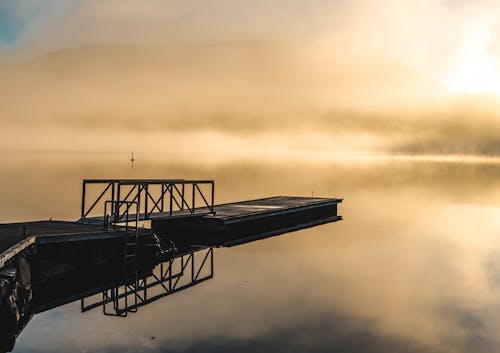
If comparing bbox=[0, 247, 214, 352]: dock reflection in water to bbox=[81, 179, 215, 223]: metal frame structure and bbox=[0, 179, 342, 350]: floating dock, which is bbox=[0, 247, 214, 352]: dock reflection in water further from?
bbox=[81, 179, 215, 223]: metal frame structure

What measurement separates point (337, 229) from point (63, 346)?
29.0 m

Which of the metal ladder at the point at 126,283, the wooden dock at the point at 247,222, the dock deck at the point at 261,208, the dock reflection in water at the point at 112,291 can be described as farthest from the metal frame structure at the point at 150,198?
the dock reflection in water at the point at 112,291

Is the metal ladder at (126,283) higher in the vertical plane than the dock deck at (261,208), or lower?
lower

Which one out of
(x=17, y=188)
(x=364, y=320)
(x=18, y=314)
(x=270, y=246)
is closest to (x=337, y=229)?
(x=270, y=246)

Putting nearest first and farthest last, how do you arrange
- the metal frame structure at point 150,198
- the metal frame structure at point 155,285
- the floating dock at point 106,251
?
the floating dock at point 106,251 < the metal frame structure at point 155,285 < the metal frame structure at point 150,198

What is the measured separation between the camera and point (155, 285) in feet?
77.6

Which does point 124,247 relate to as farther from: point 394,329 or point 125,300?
point 394,329

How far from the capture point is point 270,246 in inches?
1341

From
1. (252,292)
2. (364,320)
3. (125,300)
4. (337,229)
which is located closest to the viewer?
(364,320)

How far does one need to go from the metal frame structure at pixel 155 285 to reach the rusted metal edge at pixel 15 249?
2763mm

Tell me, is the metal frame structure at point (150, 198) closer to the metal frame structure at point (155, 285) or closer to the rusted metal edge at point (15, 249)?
the metal frame structure at point (155, 285)

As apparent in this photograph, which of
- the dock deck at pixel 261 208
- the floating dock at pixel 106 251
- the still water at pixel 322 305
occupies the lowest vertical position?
the still water at pixel 322 305

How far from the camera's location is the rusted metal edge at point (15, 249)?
59.1ft

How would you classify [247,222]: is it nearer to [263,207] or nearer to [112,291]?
[263,207]
